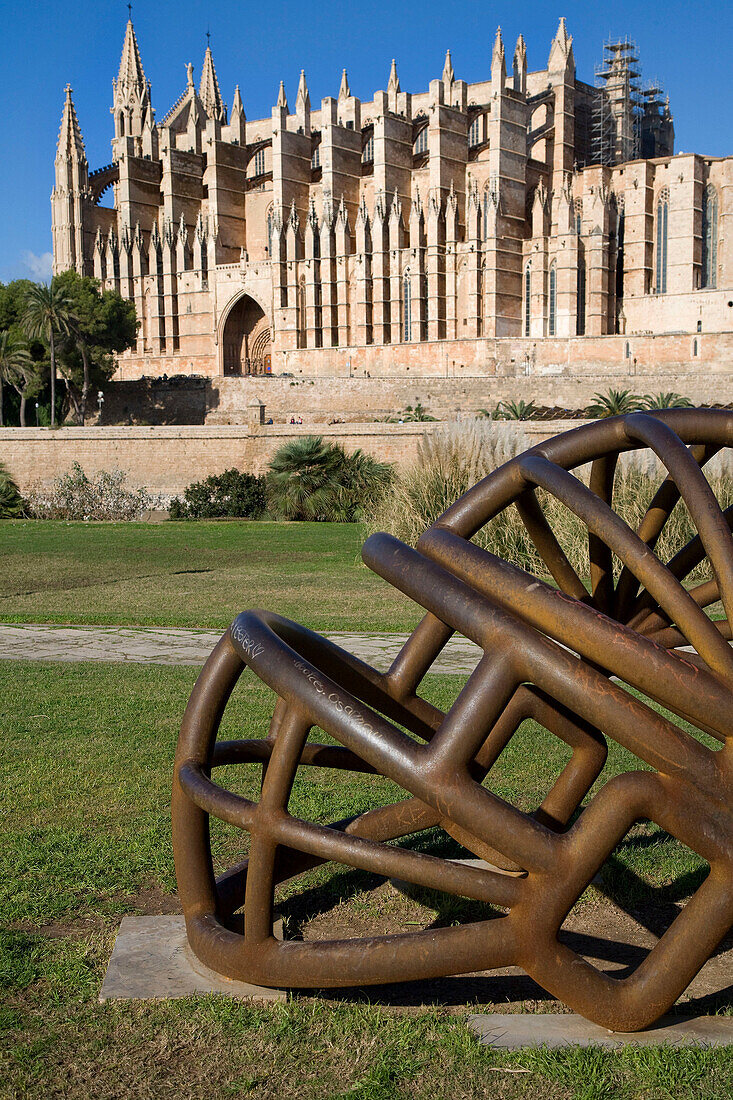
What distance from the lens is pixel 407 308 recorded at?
46.4 meters

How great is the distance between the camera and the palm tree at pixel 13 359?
141 feet

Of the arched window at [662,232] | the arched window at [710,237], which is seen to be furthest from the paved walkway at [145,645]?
the arched window at [710,237]

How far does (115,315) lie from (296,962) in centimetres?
4613

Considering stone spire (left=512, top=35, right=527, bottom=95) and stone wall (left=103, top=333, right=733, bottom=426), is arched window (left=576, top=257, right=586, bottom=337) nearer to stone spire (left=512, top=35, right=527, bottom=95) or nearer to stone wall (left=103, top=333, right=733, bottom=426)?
stone wall (left=103, top=333, right=733, bottom=426)

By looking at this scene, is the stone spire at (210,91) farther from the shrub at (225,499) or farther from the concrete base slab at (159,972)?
the concrete base slab at (159,972)

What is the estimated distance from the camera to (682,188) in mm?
41500

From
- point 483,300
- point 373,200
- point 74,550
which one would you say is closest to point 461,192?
point 373,200

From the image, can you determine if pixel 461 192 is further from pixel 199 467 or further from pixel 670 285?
pixel 199 467

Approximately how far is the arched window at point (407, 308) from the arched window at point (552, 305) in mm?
6287

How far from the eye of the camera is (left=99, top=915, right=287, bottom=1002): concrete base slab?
2.66 metres

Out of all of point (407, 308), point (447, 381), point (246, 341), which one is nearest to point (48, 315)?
point (246, 341)

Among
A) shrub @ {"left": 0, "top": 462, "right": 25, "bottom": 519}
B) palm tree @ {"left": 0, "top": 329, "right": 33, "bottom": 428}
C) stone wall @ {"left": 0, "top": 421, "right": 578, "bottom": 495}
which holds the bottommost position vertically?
shrub @ {"left": 0, "top": 462, "right": 25, "bottom": 519}

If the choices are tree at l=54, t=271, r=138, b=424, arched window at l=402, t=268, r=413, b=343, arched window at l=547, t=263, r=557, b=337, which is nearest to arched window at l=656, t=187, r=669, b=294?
arched window at l=547, t=263, r=557, b=337

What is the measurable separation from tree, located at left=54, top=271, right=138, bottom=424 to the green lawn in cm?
2639
